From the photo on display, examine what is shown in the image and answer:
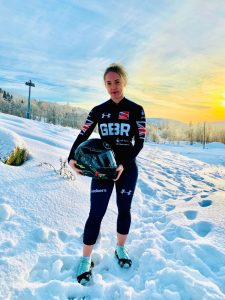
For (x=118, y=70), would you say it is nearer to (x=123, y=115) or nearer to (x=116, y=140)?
(x=123, y=115)

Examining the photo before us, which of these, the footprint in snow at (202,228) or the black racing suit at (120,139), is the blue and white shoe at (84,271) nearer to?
the black racing suit at (120,139)

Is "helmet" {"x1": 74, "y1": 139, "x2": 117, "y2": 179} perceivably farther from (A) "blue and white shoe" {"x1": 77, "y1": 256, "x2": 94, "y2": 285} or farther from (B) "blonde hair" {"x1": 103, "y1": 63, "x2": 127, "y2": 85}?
(A) "blue and white shoe" {"x1": 77, "y1": 256, "x2": 94, "y2": 285}

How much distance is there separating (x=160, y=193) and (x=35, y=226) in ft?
11.3

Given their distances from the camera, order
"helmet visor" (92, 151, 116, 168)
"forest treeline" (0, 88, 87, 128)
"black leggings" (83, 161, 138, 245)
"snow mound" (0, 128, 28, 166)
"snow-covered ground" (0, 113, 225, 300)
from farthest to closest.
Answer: "forest treeline" (0, 88, 87, 128), "snow mound" (0, 128, 28, 166), "black leggings" (83, 161, 138, 245), "helmet visor" (92, 151, 116, 168), "snow-covered ground" (0, 113, 225, 300)

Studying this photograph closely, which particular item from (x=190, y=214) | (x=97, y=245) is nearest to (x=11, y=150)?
(x=97, y=245)

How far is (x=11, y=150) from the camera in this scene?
4.80 metres

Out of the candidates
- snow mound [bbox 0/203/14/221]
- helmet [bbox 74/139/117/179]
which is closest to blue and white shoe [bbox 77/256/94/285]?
helmet [bbox 74/139/117/179]

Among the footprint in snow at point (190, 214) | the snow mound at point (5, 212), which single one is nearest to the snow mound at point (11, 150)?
the snow mound at point (5, 212)

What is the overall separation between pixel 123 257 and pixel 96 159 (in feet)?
3.81

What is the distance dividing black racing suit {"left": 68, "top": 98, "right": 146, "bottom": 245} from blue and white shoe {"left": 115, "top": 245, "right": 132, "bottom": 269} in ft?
1.35

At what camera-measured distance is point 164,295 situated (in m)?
2.50

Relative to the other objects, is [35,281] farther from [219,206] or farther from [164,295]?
[219,206]

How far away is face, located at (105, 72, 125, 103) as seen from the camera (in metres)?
2.89

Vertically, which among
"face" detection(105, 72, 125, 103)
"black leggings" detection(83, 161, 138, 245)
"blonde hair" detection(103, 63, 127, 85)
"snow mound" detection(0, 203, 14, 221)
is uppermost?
"blonde hair" detection(103, 63, 127, 85)
